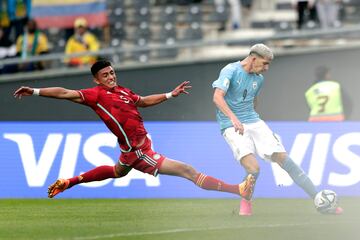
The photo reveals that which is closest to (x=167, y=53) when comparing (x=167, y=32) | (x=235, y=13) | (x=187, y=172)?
(x=167, y=32)

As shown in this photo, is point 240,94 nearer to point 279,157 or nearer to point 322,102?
point 279,157

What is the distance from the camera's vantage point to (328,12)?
75.3ft

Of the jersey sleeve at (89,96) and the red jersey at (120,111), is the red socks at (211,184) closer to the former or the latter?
the red jersey at (120,111)

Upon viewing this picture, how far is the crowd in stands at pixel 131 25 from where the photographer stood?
22.9 m

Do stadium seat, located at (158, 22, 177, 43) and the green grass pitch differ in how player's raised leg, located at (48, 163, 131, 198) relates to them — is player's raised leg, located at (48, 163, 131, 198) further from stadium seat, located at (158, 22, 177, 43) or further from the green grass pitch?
stadium seat, located at (158, 22, 177, 43)

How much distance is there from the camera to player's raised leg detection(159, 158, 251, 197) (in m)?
14.5

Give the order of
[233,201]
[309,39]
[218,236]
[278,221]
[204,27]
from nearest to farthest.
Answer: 1. [218,236]
2. [278,221]
3. [233,201]
4. [309,39]
5. [204,27]

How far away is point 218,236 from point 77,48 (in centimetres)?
1098

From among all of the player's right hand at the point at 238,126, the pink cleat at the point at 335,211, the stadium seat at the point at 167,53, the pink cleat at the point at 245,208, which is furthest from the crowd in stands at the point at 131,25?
the player's right hand at the point at 238,126

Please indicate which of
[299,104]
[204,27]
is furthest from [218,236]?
[204,27]

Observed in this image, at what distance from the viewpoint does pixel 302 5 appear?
23.1 meters

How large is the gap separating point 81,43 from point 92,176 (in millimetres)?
8435

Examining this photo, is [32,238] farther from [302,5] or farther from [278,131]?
[302,5]

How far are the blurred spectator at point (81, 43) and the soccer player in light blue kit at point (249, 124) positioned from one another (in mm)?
8153
